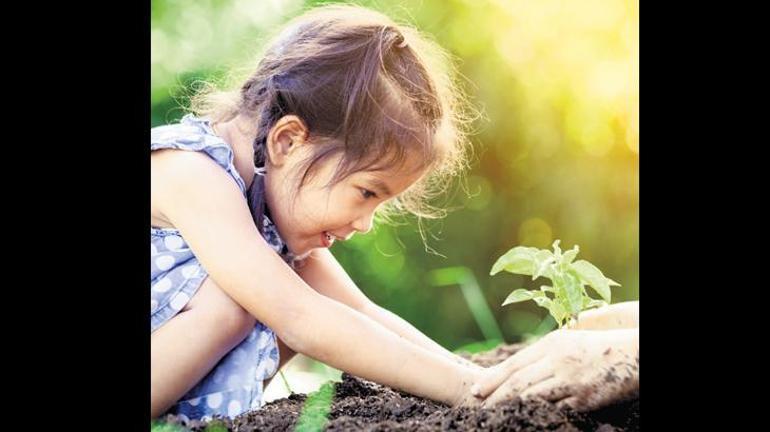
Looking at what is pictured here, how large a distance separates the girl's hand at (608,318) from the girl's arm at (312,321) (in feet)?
0.91

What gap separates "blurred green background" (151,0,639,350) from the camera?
10.2 feet

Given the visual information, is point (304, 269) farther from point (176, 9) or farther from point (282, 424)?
point (176, 9)

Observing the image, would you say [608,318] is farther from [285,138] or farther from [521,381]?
[285,138]

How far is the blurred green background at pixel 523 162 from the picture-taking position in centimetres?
310

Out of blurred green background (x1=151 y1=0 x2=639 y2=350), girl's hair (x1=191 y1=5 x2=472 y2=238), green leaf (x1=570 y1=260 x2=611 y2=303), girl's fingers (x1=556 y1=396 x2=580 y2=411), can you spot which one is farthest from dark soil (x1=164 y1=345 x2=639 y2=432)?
blurred green background (x1=151 y1=0 x2=639 y2=350)

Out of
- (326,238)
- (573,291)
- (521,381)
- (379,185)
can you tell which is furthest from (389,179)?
(521,381)

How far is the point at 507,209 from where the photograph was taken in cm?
350

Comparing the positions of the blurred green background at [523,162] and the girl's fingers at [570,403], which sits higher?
the blurred green background at [523,162]

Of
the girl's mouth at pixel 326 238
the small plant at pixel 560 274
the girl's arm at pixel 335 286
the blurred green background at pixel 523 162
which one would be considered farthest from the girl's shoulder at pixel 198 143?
the blurred green background at pixel 523 162

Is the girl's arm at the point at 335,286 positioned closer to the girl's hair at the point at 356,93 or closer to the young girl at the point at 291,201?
the young girl at the point at 291,201

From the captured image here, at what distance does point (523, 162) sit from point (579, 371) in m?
2.12

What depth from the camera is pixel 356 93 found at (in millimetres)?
1851

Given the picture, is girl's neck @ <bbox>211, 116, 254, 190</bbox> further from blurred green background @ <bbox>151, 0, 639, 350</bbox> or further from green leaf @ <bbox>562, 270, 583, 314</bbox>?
blurred green background @ <bbox>151, 0, 639, 350</bbox>
